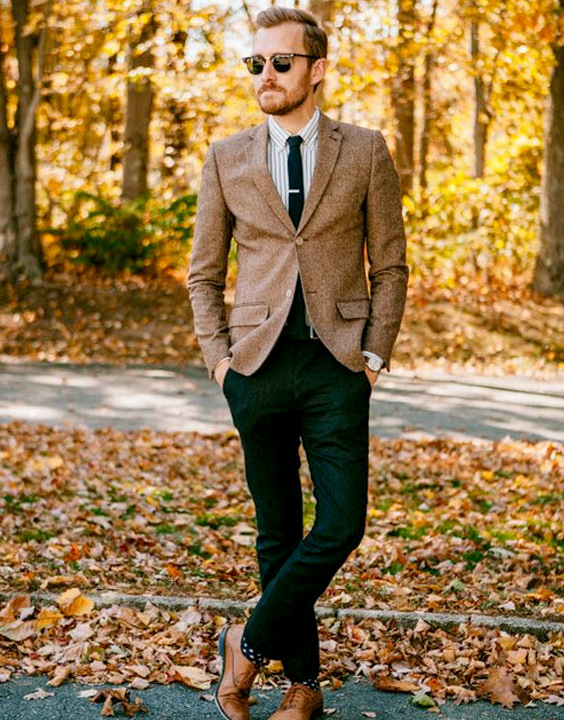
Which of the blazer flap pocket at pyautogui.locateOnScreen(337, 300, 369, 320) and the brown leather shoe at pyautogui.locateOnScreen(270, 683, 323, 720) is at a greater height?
the blazer flap pocket at pyautogui.locateOnScreen(337, 300, 369, 320)

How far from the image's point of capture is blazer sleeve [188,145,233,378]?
13.0 ft

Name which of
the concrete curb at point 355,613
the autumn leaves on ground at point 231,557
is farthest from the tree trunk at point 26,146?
the concrete curb at point 355,613

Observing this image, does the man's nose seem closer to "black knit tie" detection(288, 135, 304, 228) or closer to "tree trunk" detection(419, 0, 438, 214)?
"black knit tie" detection(288, 135, 304, 228)

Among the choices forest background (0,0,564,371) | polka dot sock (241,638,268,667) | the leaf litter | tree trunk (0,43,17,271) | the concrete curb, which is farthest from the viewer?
tree trunk (0,43,17,271)

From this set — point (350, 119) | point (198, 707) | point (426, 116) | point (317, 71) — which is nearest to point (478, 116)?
point (350, 119)

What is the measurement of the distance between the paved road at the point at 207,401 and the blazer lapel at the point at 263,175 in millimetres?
6626

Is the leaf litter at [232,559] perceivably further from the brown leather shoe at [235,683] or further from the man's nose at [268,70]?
the man's nose at [268,70]

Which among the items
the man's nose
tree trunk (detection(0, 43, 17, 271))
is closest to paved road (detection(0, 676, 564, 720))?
the man's nose

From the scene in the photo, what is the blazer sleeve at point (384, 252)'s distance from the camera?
3865mm

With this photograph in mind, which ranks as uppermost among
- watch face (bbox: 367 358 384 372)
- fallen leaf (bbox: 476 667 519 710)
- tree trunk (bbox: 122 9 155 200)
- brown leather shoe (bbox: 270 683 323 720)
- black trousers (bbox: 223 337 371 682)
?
tree trunk (bbox: 122 9 155 200)

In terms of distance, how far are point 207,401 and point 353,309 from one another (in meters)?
8.17

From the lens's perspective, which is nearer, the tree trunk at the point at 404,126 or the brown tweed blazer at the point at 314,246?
the brown tweed blazer at the point at 314,246

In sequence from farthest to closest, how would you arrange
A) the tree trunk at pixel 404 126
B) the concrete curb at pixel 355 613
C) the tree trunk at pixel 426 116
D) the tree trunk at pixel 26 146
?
the tree trunk at pixel 404 126, the tree trunk at pixel 426 116, the tree trunk at pixel 26 146, the concrete curb at pixel 355 613

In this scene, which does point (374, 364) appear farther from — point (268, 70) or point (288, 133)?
point (268, 70)
